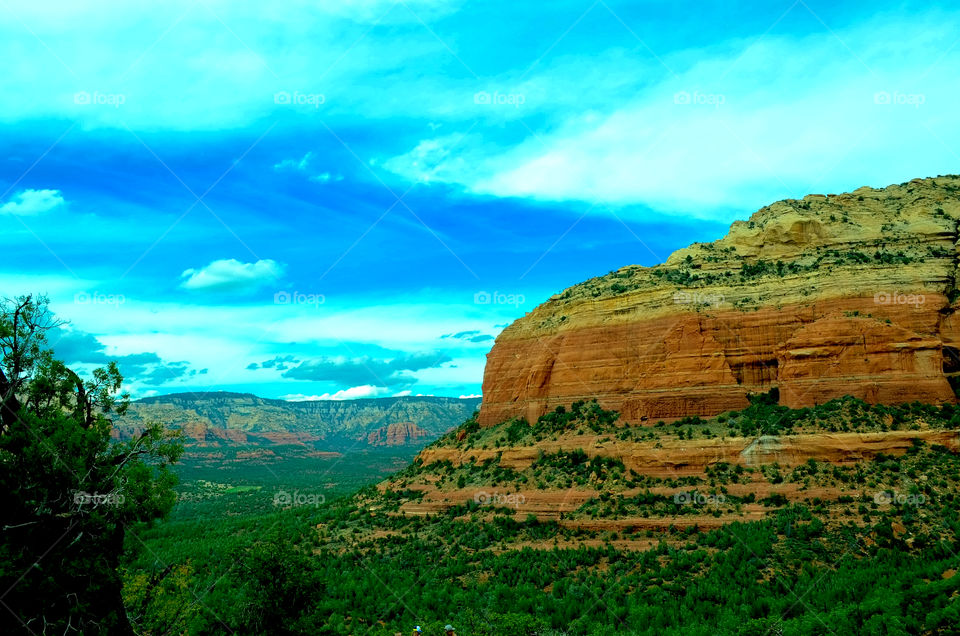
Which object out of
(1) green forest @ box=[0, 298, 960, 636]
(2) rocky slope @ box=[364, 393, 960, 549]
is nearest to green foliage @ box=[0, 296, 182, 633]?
(1) green forest @ box=[0, 298, 960, 636]

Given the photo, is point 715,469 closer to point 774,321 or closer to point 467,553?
point 774,321

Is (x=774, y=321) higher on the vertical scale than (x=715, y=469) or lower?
higher

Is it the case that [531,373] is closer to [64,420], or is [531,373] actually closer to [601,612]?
[601,612]

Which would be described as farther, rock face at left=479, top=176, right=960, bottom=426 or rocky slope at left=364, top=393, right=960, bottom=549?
rock face at left=479, top=176, right=960, bottom=426

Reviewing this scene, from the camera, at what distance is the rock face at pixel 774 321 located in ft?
129

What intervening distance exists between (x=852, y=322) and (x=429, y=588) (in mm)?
32515

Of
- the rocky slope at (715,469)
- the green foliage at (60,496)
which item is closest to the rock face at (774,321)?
the rocky slope at (715,469)

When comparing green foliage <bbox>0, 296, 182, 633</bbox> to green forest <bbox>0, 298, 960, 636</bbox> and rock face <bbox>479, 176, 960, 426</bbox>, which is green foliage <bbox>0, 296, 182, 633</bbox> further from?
rock face <bbox>479, 176, 960, 426</bbox>

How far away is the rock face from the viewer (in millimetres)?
39250

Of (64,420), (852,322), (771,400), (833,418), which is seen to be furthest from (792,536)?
(64,420)

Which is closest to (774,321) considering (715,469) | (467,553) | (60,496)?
(715,469)

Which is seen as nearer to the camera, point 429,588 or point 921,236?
point 429,588

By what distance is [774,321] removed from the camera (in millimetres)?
43750

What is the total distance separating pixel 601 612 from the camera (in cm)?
2894
